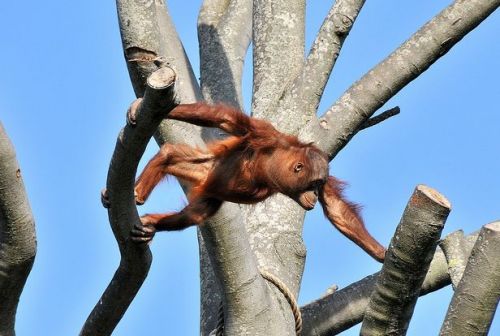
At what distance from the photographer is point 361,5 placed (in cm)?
633

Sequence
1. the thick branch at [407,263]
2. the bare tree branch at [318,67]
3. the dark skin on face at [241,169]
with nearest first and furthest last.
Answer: the thick branch at [407,263] → the dark skin on face at [241,169] → the bare tree branch at [318,67]

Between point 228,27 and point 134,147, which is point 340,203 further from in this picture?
point 134,147

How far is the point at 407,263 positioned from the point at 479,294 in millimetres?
262

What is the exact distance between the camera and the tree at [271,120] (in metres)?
3.48

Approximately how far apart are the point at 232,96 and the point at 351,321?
1.69 metres

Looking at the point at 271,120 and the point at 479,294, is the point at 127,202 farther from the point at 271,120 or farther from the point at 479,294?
the point at 271,120

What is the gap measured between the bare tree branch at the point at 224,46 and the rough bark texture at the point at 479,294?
10.5 ft

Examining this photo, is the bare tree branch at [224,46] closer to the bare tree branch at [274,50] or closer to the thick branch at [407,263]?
the bare tree branch at [274,50]

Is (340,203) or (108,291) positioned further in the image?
(340,203)

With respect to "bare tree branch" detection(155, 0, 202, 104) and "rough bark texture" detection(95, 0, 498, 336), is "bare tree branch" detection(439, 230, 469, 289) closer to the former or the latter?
"rough bark texture" detection(95, 0, 498, 336)

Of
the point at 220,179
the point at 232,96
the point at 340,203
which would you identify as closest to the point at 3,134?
the point at 220,179

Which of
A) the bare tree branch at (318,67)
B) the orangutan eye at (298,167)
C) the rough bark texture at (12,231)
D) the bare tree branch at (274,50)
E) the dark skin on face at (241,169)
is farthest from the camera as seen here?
the bare tree branch at (274,50)

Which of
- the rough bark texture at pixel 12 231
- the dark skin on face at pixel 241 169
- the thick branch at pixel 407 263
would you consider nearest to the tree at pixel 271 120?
the thick branch at pixel 407 263

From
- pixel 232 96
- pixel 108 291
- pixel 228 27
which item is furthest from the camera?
pixel 228 27
